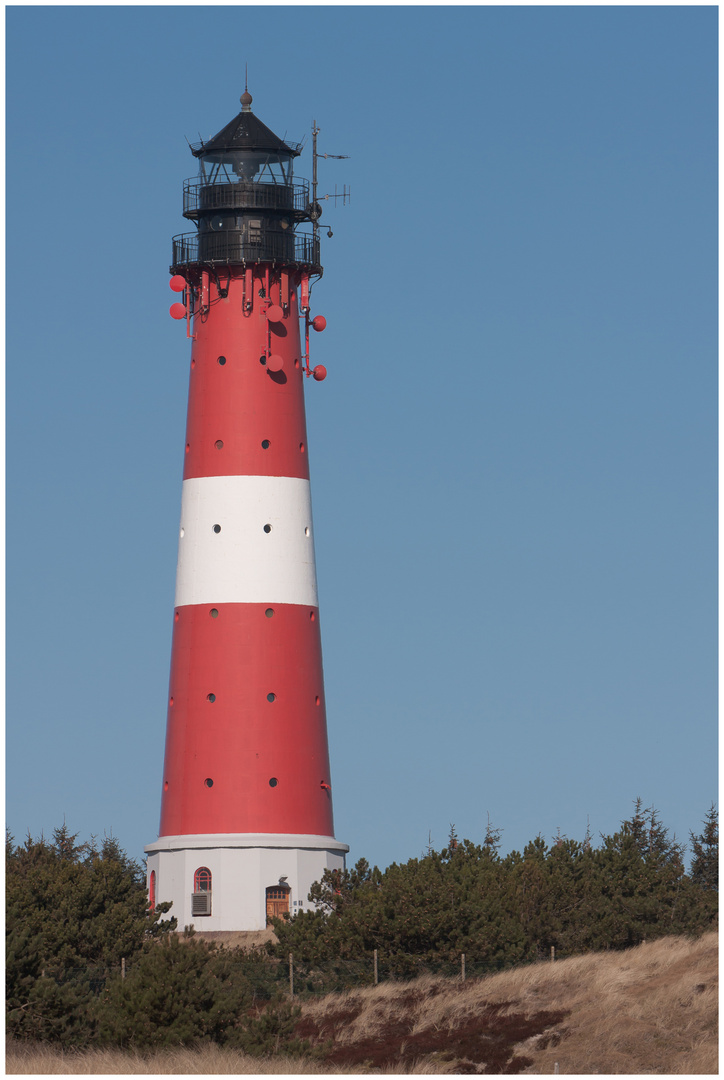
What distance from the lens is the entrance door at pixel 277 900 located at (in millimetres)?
60531

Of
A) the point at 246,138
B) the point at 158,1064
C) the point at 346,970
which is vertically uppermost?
the point at 246,138

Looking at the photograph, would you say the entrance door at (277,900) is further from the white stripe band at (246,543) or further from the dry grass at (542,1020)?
the white stripe band at (246,543)

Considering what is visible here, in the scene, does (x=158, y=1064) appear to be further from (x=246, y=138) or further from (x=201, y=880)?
(x=246, y=138)

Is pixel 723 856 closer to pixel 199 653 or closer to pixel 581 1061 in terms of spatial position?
pixel 581 1061

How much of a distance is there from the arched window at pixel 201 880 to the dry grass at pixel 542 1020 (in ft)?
30.7

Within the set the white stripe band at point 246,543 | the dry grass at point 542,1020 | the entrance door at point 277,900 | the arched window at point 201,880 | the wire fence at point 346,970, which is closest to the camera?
the dry grass at point 542,1020

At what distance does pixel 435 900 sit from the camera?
54594 millimetres

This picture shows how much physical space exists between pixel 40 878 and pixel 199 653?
10023 millimetres

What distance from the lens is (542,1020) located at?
49.0 meters

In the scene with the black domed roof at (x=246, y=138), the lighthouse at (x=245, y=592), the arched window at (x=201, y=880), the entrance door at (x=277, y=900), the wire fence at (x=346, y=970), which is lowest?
the wire fence at (x=346, y=970)

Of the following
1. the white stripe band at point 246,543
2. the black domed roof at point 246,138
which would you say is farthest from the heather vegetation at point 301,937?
the black domed roof at point 246,138

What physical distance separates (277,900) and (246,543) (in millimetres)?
10974

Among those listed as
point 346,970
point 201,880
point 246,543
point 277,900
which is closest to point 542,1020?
point 346,970

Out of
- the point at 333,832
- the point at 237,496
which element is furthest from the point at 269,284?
the point at 333,832
